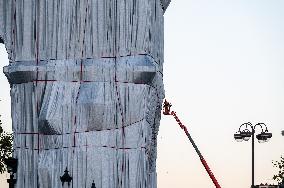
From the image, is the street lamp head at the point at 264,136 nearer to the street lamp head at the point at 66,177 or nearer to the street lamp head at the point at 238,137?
the street lamp head at the point at 238,137

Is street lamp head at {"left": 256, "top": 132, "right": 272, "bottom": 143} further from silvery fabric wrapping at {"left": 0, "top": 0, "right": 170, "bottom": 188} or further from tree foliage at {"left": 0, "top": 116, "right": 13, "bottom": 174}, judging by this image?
tree foliage at {"left": 0, "top": 116, "right": 13, "bottom": 174}

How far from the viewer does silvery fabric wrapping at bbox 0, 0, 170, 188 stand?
27.2 meters

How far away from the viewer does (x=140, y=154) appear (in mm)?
27797

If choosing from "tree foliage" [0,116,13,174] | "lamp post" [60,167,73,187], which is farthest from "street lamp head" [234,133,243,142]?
"tree foliage" [0,116,13,174]

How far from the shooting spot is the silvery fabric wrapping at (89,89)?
89.1ft

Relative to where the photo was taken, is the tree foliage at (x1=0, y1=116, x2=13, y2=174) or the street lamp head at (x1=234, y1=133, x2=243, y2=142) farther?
the tree foliage at (x1=0, y1=116, x2=13, y2=174)

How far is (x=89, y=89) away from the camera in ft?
89.2

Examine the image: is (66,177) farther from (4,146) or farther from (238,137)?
(4,146)

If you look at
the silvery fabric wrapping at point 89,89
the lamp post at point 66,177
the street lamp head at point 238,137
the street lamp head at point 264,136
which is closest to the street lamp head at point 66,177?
the lamp post at point 66,177

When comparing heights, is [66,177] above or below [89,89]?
below

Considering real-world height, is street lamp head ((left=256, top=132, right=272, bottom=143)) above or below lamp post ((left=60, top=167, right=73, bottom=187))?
above

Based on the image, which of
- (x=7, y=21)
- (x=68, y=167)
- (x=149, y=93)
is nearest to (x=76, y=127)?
(x=68, y=167)

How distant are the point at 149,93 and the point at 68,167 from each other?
4991mm

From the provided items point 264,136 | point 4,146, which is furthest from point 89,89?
point 4,146
